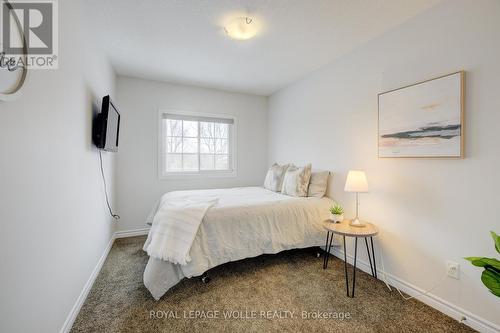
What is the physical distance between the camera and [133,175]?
11.8ft

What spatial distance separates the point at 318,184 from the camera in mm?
2967

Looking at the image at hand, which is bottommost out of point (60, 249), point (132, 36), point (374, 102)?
point (60, 249)

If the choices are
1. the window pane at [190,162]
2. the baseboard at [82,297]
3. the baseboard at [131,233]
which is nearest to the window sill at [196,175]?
the window pane at [190,162]

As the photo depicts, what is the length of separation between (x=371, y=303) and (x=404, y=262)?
21.6 inches

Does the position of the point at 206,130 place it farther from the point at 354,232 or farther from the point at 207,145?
the point at 354,232

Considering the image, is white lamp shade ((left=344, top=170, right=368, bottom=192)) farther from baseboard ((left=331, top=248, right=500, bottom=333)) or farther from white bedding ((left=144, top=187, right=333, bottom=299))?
baseboard ((left=331, top=248, right=500, bottom=333))


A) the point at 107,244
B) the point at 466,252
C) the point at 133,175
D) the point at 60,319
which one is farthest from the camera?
the point at 133,175

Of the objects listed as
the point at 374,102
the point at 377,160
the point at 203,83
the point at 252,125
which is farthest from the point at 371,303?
the point at 203,83

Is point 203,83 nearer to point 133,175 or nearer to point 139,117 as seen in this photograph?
point 139,117

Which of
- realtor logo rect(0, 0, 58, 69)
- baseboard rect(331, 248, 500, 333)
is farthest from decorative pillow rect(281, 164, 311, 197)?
realtor logo rect(0, 0, 58, 69)

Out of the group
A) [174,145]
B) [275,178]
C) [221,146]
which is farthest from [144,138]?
[275,178]

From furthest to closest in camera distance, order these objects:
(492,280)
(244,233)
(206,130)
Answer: (206,130)
(244,233)
(492,280)

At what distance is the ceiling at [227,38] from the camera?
1.91 meters

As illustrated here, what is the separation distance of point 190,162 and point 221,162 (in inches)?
24.1
